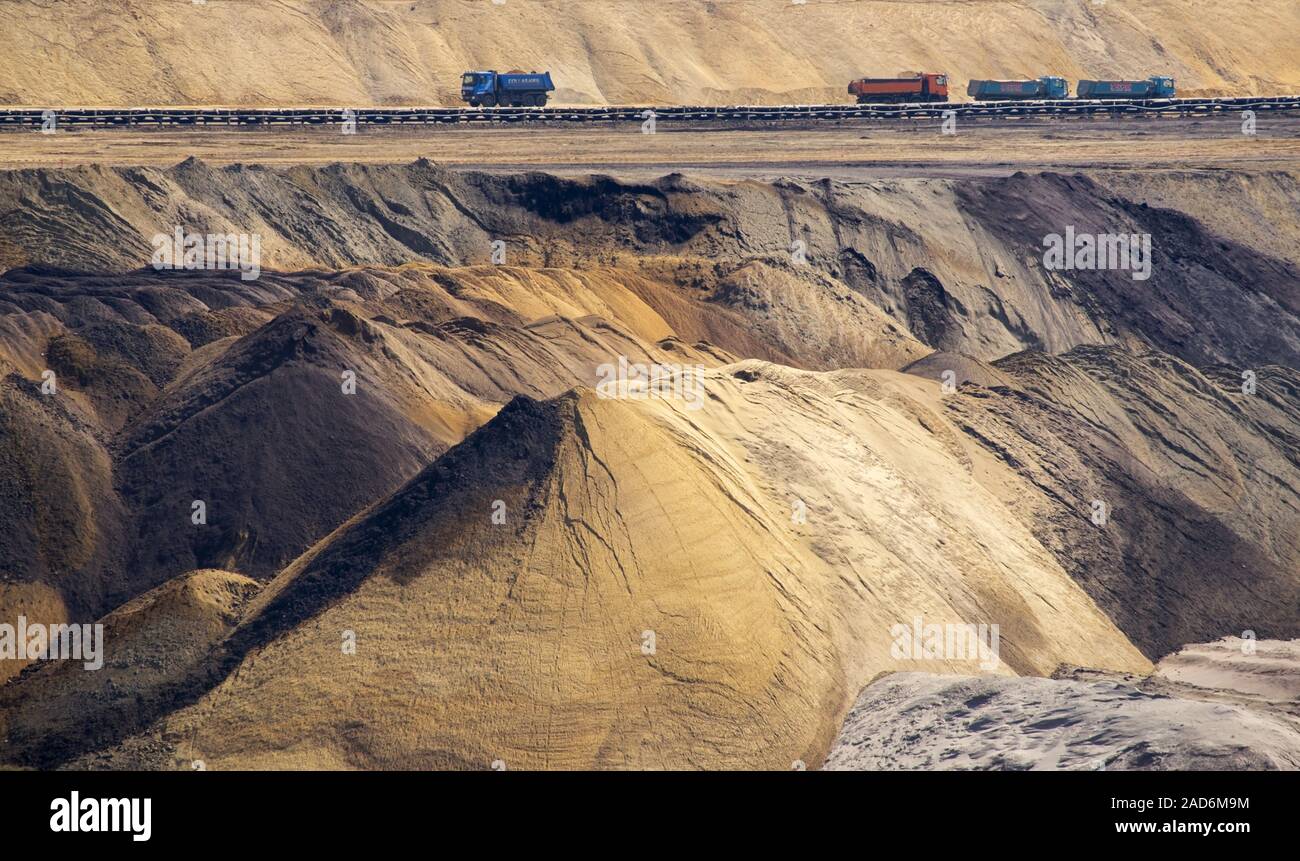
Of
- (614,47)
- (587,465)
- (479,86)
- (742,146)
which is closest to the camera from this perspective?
(587,465)

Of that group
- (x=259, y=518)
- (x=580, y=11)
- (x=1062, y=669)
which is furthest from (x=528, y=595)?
(x=580, y=11)

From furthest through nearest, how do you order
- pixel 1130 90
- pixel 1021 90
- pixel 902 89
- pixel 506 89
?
pixel 1130 90
pixel 1021 90
pixel 902 89
pixel 506 89

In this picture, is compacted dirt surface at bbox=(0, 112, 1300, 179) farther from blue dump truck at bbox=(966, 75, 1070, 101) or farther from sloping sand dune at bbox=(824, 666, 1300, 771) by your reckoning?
sloping sand dune at bbox=(824, 666, 1300, 771)

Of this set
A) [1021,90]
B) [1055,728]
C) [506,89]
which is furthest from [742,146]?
[1055,728]

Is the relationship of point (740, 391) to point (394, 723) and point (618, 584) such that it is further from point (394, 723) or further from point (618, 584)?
point (394, 723)

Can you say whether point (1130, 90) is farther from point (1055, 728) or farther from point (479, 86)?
point (1055, 728)

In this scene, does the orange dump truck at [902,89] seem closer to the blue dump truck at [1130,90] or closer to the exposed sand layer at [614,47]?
the blue dump truck at [1130,90]

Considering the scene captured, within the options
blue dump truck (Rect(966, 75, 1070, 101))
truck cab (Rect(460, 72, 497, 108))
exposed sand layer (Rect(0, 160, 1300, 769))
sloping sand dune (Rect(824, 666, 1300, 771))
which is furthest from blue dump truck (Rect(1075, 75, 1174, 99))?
sloping sand dune (Rect(824, 666, 1300, 771))

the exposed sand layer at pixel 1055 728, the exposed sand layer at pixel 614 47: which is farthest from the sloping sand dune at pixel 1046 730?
the exposed sand layer at pixel 614 47
